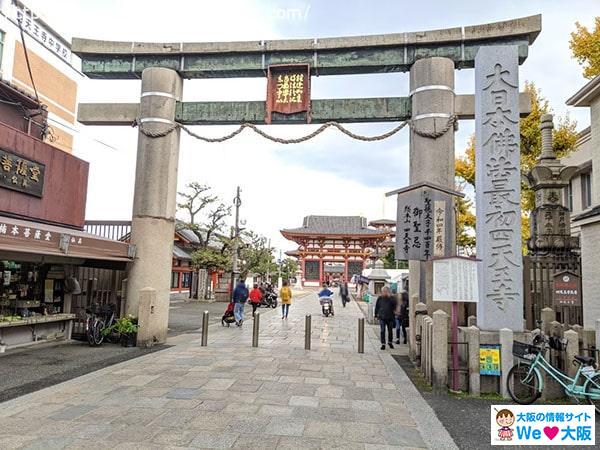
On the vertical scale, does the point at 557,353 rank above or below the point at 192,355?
above

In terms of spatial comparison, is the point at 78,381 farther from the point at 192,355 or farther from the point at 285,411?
the point at 285,411

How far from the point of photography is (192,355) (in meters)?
9.36

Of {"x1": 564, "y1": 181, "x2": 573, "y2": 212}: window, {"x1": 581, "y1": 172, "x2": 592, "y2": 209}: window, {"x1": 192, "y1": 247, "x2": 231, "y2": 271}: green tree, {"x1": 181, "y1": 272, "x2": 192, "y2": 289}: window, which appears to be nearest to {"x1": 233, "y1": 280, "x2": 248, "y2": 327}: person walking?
{"x1": 192, "y1": 247, "x2": 231, "y2": 271}: green tree

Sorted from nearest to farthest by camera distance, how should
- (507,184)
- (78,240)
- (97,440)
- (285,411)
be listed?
1. (97,440)
2. (285,411)
3. (507,184)
4. (78,240)

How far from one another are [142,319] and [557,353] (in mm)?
8827

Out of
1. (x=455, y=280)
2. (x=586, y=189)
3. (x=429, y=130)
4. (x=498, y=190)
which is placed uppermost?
(x=586, y=189)

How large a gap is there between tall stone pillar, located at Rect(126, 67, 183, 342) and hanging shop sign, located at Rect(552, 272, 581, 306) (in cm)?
1070

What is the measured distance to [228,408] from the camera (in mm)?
5668

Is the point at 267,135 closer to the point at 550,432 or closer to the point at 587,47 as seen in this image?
the point at 550,432

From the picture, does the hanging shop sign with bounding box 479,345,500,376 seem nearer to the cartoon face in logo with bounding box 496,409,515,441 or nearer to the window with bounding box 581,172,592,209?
the cartoon face in logo with bounding box 496,409,515,441

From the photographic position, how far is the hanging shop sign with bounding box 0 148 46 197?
9.08m

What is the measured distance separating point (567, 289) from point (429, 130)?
6020 mm

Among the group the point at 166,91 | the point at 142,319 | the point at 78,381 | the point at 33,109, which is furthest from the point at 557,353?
the point at 33,109

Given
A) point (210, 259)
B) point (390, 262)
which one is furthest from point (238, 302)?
point (390, 262)
